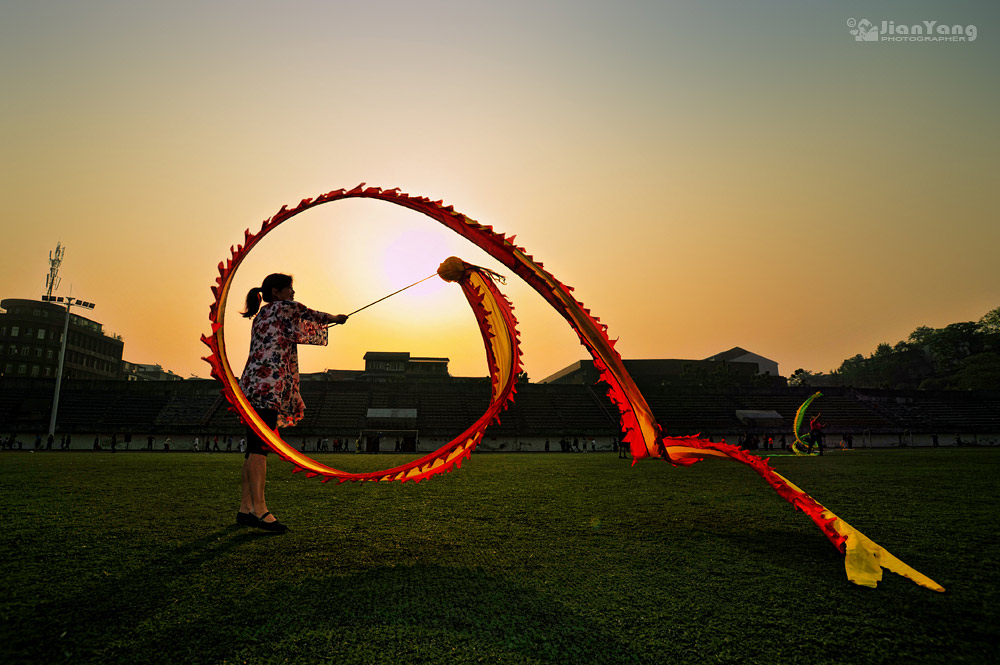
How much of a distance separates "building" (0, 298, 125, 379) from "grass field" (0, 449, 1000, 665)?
77667 mm

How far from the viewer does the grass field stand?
2.30 m

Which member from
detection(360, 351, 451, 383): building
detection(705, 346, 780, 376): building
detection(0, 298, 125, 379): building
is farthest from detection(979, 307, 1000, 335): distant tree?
detection(0, 298, 125, 379): building

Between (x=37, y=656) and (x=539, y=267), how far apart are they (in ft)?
13.3

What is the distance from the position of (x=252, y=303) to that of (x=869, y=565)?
5.69 meters

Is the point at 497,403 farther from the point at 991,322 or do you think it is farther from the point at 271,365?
the point at 991,322

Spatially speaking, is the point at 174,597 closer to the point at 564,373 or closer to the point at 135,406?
the point at 135,406

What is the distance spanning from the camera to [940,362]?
7844 cm

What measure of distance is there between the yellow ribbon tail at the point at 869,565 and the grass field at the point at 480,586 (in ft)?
0.26

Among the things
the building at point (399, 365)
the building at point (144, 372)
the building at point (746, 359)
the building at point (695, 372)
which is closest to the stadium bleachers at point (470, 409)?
the building at point (695, 372)

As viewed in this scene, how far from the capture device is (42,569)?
324 cm

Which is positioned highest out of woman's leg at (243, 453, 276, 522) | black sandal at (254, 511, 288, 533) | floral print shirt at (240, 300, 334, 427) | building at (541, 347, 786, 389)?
building at (541, 347, 786, 389)

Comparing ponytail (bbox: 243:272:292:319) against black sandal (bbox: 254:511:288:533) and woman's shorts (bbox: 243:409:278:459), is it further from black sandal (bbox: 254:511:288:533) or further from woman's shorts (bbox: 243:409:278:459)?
black sandal (bbox: 254:511:288:533)

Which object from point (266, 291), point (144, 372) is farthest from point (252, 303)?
point (144, 372)

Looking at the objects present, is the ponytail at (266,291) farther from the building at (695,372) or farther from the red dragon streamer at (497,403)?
the building at (695,372)
